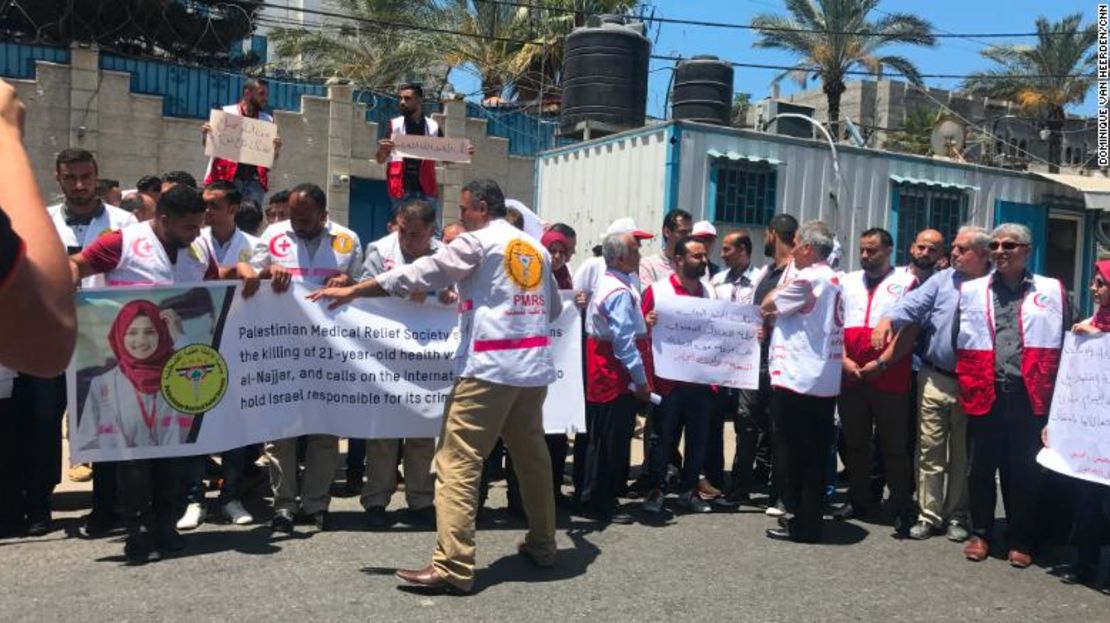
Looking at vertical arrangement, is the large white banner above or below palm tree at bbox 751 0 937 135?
below

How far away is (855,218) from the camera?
13.2 metres

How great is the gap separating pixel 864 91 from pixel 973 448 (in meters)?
39.9

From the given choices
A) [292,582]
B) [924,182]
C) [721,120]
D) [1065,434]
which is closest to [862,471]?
[1065,434]

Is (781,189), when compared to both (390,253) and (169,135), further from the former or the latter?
(169,135)

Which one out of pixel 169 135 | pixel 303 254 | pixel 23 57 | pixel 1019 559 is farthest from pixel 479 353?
pixel 23 57

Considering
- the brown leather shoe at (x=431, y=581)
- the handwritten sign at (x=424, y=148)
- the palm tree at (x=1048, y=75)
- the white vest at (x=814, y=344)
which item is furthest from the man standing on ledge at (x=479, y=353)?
the palm tree at (x=1048, y=75)

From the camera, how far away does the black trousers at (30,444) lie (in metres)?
5.61

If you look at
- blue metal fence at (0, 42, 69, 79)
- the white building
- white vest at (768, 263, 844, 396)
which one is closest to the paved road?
white vest at (768, 263, 844, 396)

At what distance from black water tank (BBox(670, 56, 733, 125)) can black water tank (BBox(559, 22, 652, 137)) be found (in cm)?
68

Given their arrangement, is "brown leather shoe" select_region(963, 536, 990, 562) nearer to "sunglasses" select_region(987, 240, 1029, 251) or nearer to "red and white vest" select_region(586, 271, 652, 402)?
"sunglasses" select_region(987, 240, 1029, 251)

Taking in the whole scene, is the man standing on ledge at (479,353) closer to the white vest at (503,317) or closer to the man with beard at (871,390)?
the white vest at (503,317)

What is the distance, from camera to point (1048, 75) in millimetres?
31000

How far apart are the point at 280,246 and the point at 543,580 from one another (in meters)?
2.52

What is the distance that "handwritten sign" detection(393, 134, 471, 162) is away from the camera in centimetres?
827
